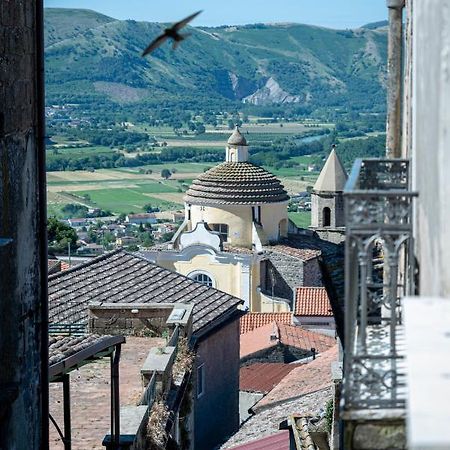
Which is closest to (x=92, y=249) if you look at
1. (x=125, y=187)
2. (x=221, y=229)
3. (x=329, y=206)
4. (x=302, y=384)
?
(x=329, y=206)

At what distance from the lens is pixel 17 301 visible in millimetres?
9641

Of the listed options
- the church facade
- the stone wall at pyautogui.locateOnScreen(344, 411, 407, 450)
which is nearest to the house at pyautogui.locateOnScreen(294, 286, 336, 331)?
the church facade

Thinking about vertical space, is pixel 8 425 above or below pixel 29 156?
below

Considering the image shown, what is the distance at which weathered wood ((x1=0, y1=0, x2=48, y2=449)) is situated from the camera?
9250 mm

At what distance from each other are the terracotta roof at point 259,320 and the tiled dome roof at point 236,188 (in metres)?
10.9

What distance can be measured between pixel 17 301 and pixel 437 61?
4.97 metres

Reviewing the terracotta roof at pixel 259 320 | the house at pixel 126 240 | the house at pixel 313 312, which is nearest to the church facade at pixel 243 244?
the terracotta roof at pixel 259 320

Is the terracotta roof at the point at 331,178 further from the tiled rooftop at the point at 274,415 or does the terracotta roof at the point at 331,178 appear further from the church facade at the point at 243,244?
the tiled rooftop at the point at 274,415

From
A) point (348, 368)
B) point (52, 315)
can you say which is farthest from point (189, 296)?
point (348, 368)

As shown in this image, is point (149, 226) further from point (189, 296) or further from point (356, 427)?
point (356, 427)

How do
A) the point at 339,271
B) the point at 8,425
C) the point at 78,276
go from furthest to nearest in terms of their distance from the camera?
the point at 78,276, the point at 339,271, the point at 8,425

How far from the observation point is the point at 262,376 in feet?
105

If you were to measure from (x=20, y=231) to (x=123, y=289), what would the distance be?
892cm

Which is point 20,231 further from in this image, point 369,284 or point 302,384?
point 302,384
